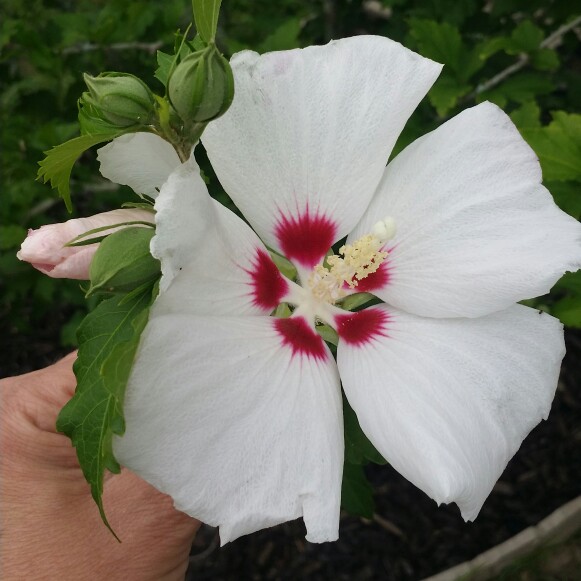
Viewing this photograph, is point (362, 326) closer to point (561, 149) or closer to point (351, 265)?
point (351, 265)

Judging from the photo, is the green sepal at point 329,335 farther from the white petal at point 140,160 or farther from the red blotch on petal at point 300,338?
the white petal at point 140,160

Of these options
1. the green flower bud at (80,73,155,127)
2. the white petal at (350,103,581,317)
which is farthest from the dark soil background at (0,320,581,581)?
the green flower bud at (80,73,155,127)

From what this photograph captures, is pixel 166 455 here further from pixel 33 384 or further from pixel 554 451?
pixel 554 451

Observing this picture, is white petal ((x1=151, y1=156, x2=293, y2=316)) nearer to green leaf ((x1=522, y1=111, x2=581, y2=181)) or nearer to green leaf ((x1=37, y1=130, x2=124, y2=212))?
green leaf ((x1=37, y1=130, x2=124, y2=212))

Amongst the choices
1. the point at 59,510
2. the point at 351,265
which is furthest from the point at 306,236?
the point at 59,510

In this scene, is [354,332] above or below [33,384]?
above

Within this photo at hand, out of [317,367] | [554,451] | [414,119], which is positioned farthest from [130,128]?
[554,451]
